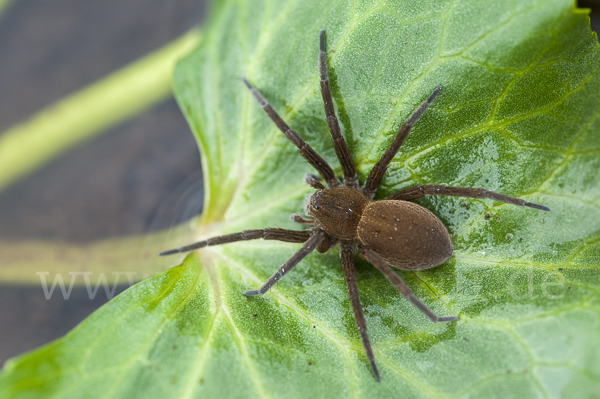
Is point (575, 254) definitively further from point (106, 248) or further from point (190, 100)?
point (106, 248)

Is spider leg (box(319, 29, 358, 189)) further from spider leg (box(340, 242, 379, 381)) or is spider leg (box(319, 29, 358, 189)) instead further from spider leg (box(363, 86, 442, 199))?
spider leg (box(340, 242, 379, 381))

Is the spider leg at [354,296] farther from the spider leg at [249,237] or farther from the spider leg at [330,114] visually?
the spider leg at [330,114]

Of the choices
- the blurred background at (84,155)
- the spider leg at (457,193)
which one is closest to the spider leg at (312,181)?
the spider leg at (457,193)

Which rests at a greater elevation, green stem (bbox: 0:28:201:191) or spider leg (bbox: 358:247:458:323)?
green stem (bbox: 0:28:201:191)

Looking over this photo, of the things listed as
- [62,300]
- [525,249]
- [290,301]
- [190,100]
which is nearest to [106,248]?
[62,300]

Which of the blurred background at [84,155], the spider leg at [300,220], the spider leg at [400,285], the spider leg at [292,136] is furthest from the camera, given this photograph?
the blurred background at [84,155]

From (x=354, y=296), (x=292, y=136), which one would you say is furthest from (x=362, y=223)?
(x=292, y=136)

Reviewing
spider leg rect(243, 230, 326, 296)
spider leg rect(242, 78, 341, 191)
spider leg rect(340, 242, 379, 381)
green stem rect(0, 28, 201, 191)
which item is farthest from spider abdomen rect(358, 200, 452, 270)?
green stem rect(0, 28, 201, 191)
